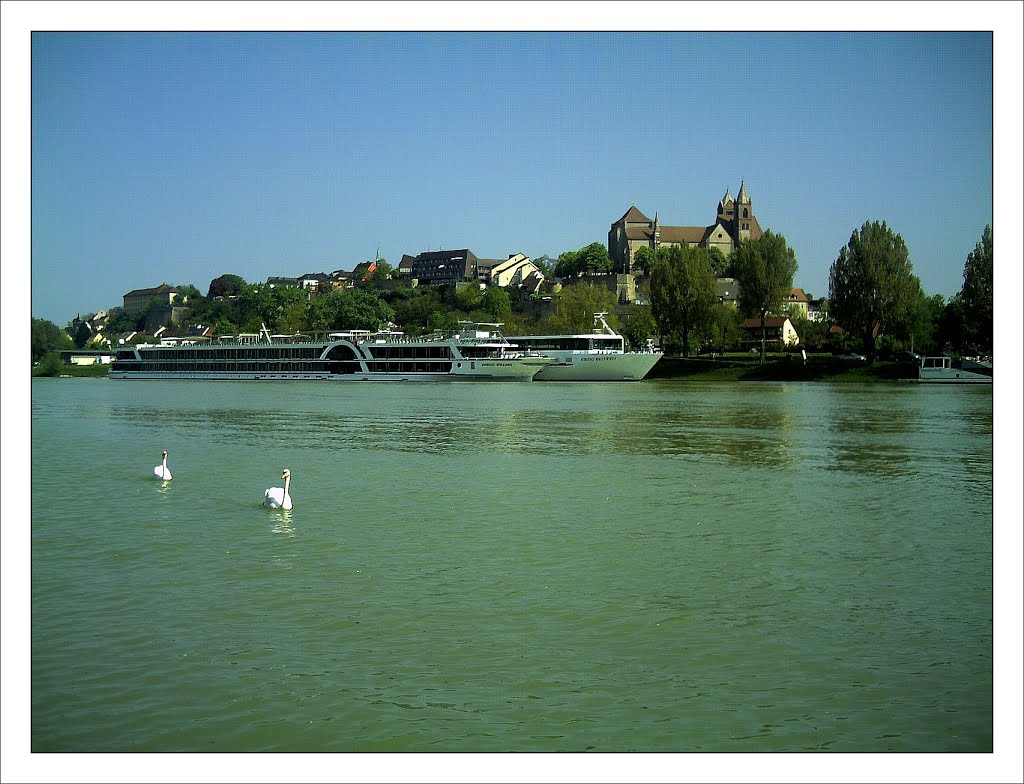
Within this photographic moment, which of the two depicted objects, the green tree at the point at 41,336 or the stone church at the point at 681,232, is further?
the stone church at the point at 681,232

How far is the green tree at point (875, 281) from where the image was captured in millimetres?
66938

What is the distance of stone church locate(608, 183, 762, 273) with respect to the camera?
15325 cm

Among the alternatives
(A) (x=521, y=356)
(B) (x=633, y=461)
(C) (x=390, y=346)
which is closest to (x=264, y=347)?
(C) (x=390, y=346)

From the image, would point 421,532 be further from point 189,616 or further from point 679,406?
point 679,406

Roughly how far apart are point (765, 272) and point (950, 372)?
14.6 meters

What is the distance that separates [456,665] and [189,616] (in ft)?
8.03

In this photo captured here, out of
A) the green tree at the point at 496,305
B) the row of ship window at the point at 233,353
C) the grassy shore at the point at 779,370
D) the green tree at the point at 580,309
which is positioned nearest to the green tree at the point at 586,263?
the green tree at the point at 496,305

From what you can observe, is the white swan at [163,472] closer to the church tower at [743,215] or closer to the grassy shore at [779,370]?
the grassy shore at [779,370]

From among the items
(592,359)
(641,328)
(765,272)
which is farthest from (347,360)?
(765,272)

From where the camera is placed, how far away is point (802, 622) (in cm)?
786

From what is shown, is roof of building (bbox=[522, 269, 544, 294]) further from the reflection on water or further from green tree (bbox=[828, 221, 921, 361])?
the reflection on water

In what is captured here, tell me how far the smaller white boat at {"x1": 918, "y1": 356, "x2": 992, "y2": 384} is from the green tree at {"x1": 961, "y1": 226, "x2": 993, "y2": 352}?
643cm

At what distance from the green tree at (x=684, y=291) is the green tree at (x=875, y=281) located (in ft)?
36.5

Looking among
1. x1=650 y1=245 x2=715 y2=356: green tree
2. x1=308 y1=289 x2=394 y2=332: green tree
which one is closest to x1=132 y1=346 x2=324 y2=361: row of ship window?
x1=650 y1=245 x2=715 y2=356: green tree
